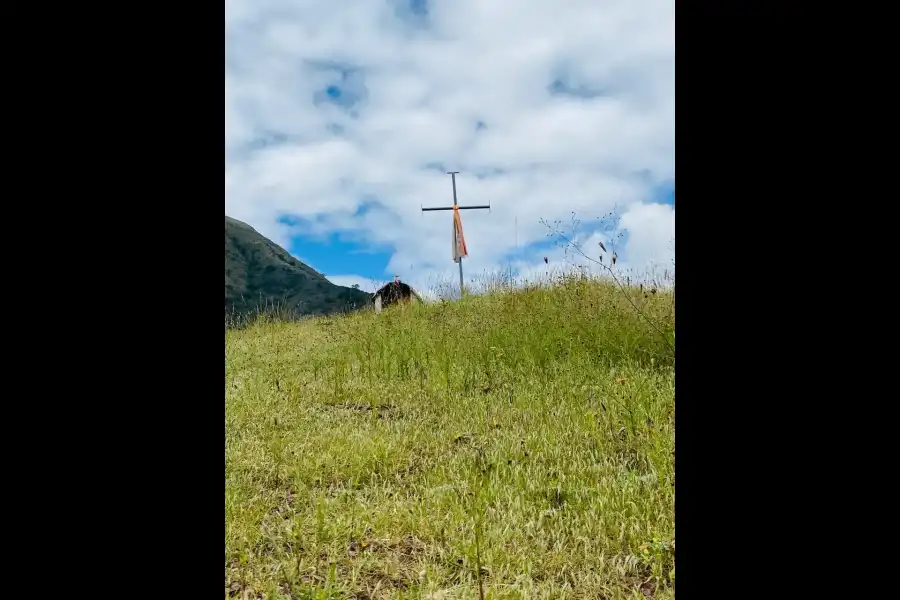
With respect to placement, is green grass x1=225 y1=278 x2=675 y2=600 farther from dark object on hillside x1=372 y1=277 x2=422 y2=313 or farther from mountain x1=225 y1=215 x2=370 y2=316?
mountain x1=225 y1=215 x2=370 y2=316

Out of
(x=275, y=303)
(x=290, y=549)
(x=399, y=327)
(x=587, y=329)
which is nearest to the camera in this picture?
(x=290, y=549)

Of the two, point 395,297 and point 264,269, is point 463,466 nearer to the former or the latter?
point 395,297

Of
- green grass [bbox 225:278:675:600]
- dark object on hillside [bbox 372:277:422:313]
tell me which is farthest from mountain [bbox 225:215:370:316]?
green grass [bbox 225:278:675:600]

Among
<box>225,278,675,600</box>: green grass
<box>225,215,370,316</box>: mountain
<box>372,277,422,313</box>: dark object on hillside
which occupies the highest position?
<box>225,215,370,316</box>: mountain

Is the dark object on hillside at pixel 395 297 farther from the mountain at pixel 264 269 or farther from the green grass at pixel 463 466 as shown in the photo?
the mountain at pixel 264 269

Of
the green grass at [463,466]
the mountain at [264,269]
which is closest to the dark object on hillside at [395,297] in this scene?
the green grass at [463,466]

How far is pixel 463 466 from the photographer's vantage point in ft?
11.2

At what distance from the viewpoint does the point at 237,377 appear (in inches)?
251

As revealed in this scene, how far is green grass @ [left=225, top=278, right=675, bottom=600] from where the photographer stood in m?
2.36

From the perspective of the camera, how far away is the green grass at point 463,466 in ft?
7.75
